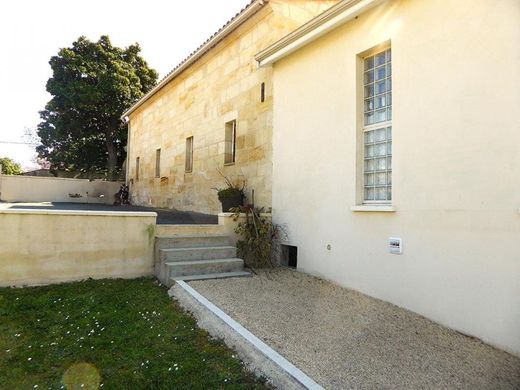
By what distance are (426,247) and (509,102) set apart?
1759 millimetres

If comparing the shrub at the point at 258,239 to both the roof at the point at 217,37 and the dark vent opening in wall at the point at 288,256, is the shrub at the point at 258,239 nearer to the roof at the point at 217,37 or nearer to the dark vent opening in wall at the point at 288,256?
the dark vent opening in wall at the point at 288,256

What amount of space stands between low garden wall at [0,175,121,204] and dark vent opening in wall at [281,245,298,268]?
46.6 ft

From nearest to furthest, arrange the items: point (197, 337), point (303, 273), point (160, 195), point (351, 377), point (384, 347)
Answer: point (351, 377) < point (384, 347) < point (197, 337) < point (303, 273) < point (160, 195)

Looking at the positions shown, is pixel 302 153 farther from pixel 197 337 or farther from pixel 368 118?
pixel 197 337

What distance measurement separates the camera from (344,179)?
205 inches

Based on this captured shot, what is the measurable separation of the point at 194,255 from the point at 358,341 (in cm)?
311

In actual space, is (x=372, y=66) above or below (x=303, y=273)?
above

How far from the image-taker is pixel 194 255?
5.68 meters

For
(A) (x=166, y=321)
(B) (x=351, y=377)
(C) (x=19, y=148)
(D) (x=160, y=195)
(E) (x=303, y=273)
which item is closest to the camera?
(B) (x=351, y=377)

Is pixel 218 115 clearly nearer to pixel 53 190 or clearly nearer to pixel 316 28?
pixel 316 28

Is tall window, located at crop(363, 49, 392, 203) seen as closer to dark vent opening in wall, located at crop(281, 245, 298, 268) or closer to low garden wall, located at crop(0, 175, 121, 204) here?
dark vent opening in wall, located at crop(281, 245, 298, 268)

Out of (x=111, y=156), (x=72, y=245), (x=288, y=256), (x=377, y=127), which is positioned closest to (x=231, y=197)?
(x=288, y=256)

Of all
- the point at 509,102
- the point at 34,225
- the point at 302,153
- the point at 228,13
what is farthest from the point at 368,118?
the point at 228,13

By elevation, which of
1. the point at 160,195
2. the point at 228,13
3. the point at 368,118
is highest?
the point at 228,13
